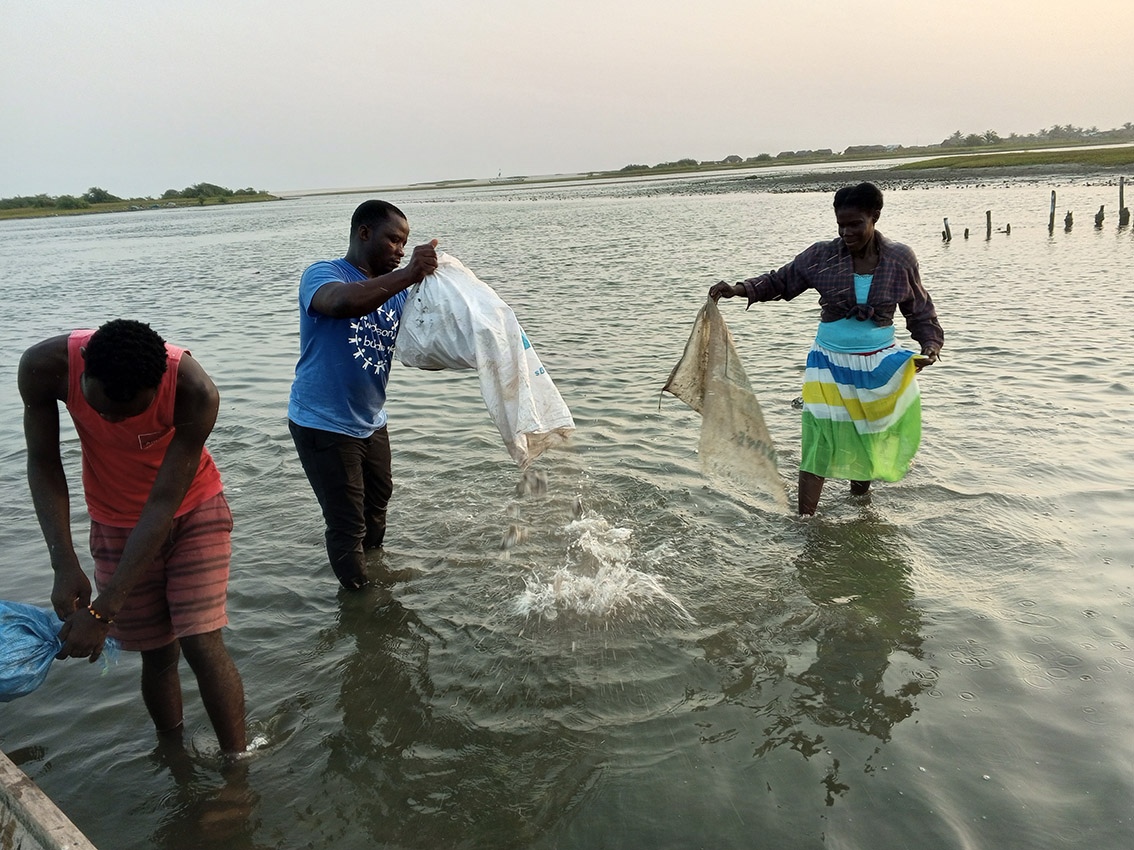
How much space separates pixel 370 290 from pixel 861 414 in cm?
309

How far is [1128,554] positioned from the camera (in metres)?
4.25

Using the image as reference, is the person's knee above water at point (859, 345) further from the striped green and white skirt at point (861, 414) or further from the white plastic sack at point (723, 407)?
the white plastic sack at point (723, 407)

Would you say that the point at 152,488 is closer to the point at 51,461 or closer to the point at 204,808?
the point at 51,461

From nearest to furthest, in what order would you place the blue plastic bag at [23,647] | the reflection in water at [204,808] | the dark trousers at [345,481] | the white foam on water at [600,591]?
the blue plastic bag at [23,647] < the reflection in water at [204,808] < the dark trousers at [345,481] < the white foam on water at [600,591]

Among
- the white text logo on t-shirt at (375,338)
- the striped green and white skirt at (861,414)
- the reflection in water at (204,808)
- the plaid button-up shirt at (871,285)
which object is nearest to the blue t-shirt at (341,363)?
the white text logo on t-shirt at (375,338)

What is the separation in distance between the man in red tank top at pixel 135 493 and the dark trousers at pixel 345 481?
2.99ft

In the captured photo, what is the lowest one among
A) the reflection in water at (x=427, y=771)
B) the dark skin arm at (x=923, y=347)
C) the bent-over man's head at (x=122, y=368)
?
the reflection in water at (x=427, y=771)

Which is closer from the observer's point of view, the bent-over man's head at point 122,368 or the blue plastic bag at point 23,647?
the bent-over man's head at point 122,368

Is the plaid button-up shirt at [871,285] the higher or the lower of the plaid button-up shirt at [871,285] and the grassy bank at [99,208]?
the lower

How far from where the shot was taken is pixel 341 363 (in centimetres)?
360

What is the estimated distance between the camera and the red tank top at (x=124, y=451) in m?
2.45

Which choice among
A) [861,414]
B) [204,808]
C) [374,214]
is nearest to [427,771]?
[204,808]

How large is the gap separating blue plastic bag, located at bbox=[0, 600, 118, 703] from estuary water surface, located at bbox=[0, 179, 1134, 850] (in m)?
A: 0.74

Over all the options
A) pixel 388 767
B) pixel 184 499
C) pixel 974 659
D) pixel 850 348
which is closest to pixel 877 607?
pixel 974 659
